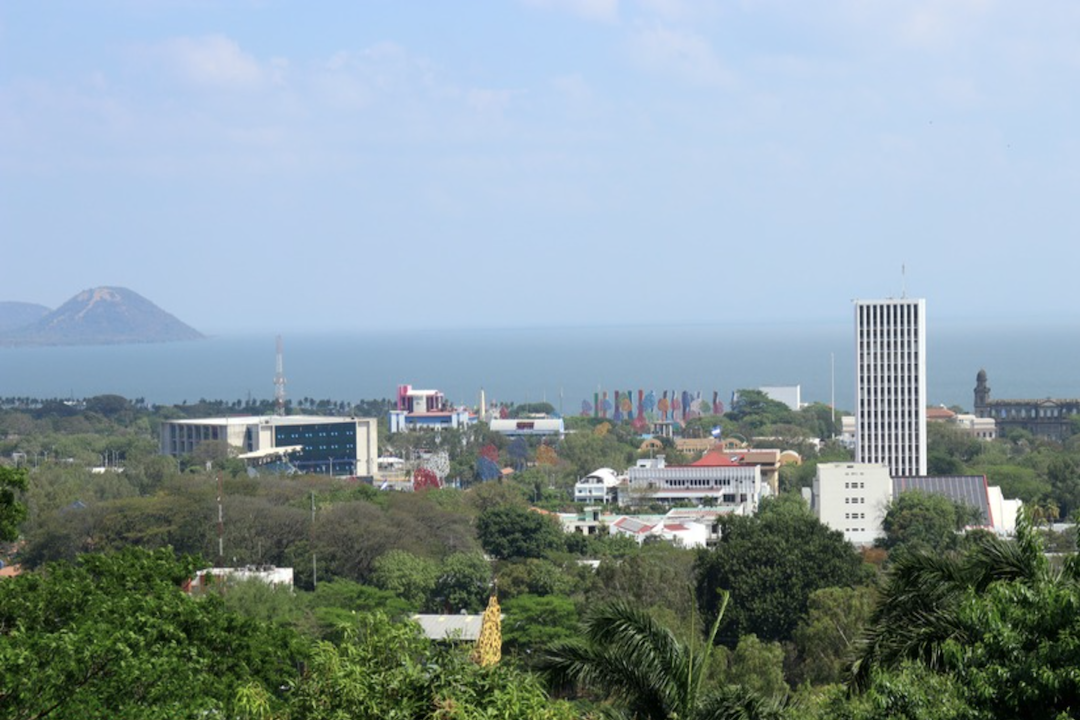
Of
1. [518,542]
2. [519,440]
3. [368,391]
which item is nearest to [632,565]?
[518,542]

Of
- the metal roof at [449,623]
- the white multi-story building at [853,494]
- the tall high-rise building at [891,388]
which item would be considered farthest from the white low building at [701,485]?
the metal roof at [449,623]

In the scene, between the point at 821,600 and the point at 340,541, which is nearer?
the point at 821,600

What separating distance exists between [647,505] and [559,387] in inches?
4268

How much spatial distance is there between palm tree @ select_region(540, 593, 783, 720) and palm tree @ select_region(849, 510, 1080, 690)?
101 cm

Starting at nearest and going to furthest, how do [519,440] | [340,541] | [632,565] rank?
1. [632,565]
2. [340,541]
3. [519,440]

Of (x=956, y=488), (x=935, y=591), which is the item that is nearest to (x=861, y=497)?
(x=956, y=488)

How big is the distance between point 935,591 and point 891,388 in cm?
4862

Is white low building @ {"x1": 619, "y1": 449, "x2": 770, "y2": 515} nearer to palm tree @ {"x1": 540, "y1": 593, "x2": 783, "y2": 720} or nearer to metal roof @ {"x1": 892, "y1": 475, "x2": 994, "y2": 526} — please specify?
metal roof @ {"x1": 892, "y1": 475, "x2": 994, "y2": 526}

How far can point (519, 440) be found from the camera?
271 feet

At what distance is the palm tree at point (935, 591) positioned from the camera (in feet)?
34.9

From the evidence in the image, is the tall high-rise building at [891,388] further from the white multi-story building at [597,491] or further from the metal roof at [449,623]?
the metal roof at [449,623]

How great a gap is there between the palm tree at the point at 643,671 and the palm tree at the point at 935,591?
101 cm

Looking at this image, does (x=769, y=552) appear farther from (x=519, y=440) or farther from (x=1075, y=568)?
(x=519, y=440)

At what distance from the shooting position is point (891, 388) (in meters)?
59.3
